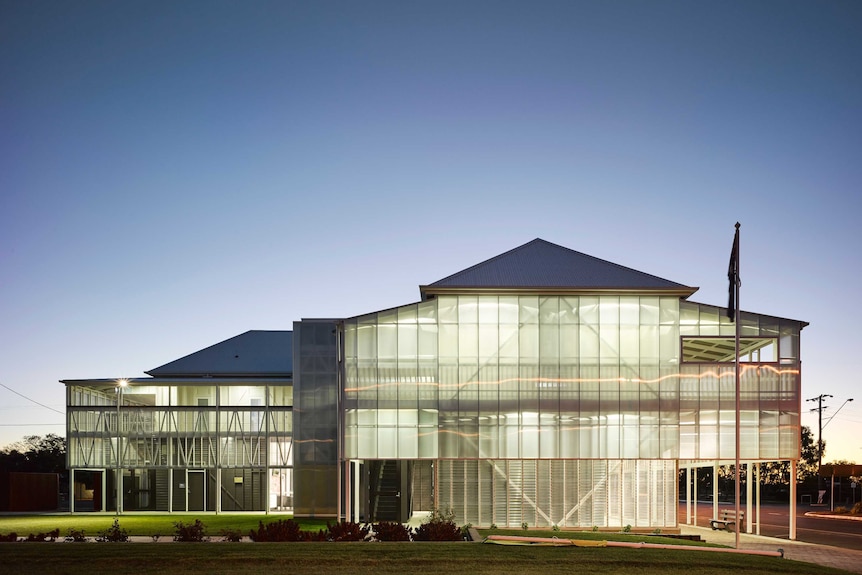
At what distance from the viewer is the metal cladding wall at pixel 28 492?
54.5 metres

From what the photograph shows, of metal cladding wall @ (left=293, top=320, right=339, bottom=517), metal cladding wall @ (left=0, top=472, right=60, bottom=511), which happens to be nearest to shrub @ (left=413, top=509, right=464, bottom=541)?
metal cladding wall @ (left=293, top=320, right=339, bottom=517)

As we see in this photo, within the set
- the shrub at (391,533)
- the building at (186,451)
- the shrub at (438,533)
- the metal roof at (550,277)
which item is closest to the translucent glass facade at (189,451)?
the building at (186,451)

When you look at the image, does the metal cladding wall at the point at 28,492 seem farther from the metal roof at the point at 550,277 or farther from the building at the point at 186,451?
the metal roof at the point at 550,277

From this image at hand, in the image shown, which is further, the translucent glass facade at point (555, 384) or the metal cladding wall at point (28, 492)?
the metal cladding wall at point (28, 492)

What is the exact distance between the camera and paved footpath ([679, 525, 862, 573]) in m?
25.8

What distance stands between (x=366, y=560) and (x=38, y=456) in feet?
285

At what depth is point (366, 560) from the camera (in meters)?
22.4

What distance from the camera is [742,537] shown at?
3334cm

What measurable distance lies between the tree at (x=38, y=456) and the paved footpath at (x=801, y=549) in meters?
62.1

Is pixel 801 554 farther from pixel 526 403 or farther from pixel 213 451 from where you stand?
pixel 213 451

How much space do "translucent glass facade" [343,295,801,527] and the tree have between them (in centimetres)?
5198

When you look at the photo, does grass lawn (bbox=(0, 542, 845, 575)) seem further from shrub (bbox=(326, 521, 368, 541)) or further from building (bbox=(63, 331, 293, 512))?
building (bbox=(63, 331, 293, 512))

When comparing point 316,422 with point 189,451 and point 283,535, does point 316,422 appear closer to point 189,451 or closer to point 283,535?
point 189,451

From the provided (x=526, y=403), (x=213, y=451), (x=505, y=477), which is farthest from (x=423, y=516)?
(x=213, y=451)
